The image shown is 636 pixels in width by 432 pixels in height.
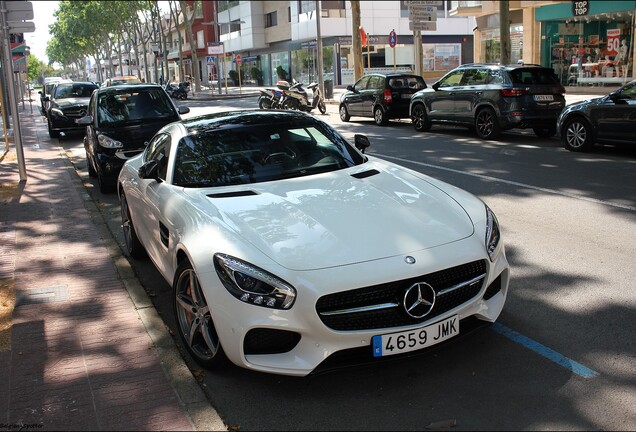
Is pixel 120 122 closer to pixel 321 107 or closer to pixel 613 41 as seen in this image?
pixel 321 107

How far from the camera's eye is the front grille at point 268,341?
11.2ft

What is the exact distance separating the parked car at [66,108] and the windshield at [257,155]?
15071 mm

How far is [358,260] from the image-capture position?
344 cm

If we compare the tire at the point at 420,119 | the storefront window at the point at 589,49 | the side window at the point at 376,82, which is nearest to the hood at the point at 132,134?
the tire at the point at 420,119

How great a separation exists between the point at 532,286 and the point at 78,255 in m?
4.40

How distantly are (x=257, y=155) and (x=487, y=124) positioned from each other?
11.2 metres

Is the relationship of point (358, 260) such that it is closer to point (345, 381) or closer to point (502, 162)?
point (345, 381)

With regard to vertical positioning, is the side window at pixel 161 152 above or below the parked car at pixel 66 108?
below

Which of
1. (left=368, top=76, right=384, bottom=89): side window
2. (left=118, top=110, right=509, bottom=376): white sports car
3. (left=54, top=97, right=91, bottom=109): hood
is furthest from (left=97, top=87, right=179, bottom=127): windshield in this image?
(left=368, top=76, right=384, bottom=89): side window

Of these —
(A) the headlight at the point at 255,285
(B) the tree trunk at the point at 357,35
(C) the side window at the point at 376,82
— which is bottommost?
(A) the headlight at the point at 255,285

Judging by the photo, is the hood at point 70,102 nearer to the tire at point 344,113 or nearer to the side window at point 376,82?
the tire at point 344,113

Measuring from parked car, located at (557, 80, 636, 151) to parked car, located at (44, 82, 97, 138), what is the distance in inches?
525

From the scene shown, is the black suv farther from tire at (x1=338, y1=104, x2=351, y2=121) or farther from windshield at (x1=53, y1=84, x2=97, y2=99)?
windshield at (x1=53, y1=84, x2=97, y2=99)

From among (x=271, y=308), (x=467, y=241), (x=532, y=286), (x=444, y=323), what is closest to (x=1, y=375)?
(x=271, y=308)
